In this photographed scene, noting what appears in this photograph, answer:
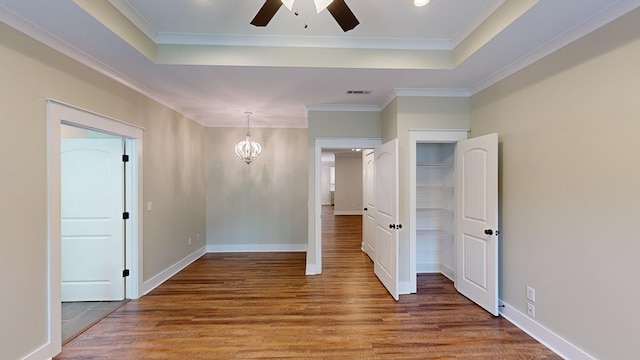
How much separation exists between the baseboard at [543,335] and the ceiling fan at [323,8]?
312cm

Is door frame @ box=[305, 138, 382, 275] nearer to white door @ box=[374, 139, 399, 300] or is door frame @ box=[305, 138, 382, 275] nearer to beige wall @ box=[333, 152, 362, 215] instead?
white door @ box=[374, 139, 399, 300]

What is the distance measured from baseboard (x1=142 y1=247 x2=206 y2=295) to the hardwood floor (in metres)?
0.11

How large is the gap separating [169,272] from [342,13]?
14.2 ft

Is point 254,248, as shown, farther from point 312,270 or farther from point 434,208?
point 434,208

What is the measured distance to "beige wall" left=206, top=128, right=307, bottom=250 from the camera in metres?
5.77

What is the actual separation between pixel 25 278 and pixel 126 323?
1095 mm

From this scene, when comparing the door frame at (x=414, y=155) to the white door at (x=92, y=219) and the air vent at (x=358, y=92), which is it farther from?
the white door at (x=92, y=219)

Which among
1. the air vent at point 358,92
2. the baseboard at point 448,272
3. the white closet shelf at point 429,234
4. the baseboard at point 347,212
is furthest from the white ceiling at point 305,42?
the baseboard at point 347,212

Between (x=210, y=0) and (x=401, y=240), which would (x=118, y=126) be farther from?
(x=401, y=240)

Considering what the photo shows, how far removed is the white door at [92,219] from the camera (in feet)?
10.8

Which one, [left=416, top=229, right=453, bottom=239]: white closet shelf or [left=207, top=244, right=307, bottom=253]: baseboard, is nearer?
[left=416, top=229, right=453, bottom=239]: white closet shelf

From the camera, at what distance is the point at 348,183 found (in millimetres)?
12227

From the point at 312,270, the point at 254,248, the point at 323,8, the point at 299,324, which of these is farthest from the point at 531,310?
the point at 254,248

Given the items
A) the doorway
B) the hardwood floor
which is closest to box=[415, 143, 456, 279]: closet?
the hardwood floor
